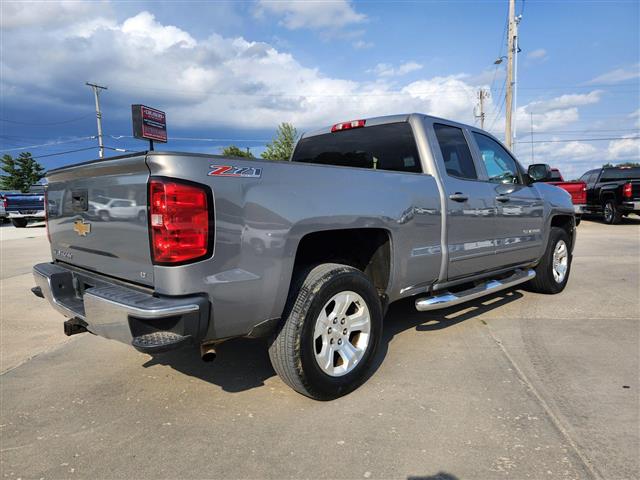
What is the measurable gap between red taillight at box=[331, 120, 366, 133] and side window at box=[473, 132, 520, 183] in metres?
1.21

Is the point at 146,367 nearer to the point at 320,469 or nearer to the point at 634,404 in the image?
the point at 320,469

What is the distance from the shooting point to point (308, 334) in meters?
2.74

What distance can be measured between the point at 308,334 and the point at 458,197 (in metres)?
1.96

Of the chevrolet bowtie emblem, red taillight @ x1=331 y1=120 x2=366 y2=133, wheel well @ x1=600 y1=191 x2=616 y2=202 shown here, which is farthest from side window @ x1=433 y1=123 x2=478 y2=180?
wheel well @ x1=600 y1=191 x2=616 y2=202

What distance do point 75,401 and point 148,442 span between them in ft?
2.87

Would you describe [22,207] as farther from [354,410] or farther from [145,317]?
[354,410]

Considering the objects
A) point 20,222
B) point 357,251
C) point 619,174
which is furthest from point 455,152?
point 20,222

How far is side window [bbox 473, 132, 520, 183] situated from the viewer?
4594 millimetres

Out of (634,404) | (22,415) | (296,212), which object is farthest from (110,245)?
(634,404)

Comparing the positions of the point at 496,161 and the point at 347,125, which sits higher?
the point at 347,125

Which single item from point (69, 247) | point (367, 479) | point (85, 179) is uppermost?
point (85, 179)

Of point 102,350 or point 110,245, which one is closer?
point 110,245

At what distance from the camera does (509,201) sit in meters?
4.65

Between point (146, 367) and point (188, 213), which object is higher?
point (188, 213)
